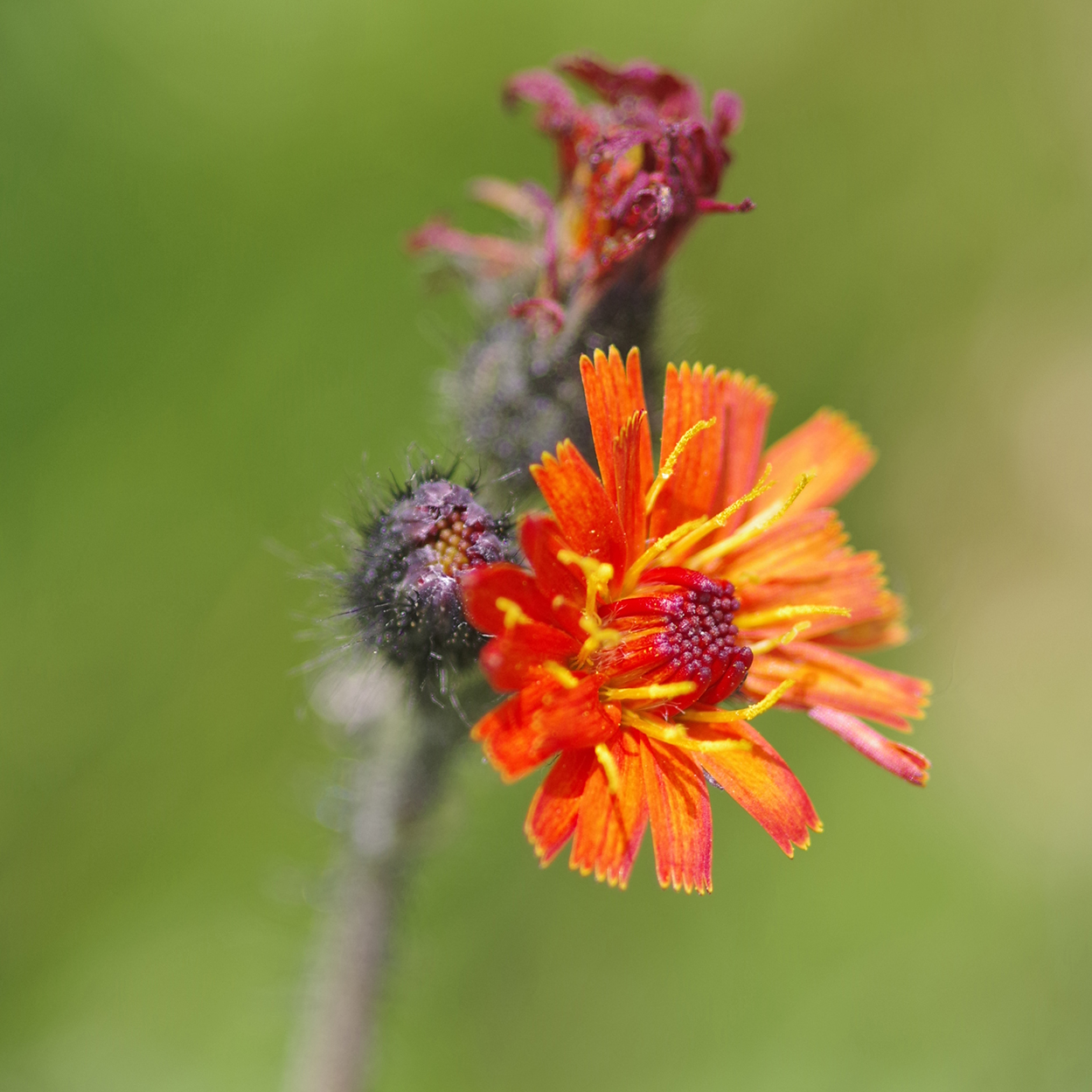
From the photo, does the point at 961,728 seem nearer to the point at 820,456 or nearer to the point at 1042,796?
the point at 1042,796

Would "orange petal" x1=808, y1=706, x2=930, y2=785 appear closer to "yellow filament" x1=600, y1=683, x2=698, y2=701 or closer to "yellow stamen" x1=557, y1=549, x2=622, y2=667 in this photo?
"yellow filament" x1=600, y1=683, x2=698, y2=701

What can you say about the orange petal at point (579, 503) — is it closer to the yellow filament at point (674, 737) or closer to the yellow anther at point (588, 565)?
the yellow anther at point (588, 565)

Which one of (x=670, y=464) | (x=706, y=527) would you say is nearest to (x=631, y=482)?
(x=670, y=464)

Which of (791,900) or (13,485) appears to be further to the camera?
(791,900)

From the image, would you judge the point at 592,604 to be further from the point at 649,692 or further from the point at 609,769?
the point at 609,769

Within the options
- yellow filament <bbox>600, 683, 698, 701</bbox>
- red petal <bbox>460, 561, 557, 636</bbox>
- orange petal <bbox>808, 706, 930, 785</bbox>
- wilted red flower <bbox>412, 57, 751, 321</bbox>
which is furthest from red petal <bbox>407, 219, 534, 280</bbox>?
orange petal <bbox>808, 706, 930, 785</bbox>

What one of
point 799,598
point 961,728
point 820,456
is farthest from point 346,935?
point 961,728
